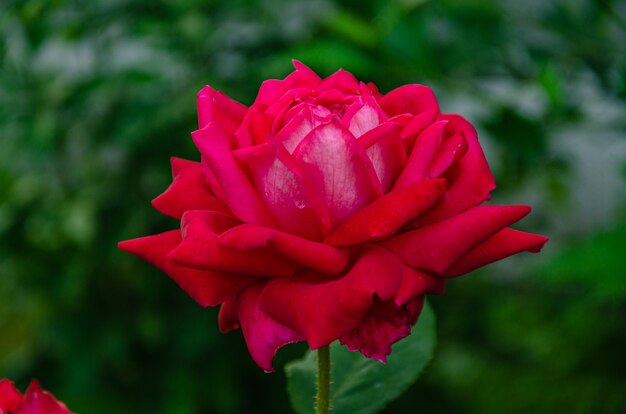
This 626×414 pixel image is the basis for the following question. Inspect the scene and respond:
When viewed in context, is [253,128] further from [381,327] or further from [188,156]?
[188,156]

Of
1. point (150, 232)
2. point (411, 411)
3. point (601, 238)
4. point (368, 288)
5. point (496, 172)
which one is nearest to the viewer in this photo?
point (368, 288)

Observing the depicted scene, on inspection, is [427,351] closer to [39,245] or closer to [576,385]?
[39,245]

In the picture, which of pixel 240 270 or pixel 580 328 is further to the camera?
pixel 580 328

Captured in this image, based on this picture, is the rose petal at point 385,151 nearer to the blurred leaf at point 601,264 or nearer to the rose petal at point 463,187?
the rose petal at point 463,187

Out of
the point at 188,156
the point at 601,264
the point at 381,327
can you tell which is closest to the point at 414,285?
the point at 381,327

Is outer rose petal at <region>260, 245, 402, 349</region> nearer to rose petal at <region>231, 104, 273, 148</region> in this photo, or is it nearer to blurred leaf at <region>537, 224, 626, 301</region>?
rose petal at <region>231, 104, 273, 148</region>

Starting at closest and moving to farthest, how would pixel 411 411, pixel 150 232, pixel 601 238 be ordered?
pixel 601 238, pixel 150 232, pixel 411 411

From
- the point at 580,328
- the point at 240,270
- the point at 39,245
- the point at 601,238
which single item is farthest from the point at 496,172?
the point at 240,270

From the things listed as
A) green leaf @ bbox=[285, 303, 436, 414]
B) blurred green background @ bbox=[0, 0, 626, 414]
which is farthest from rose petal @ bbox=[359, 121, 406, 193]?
blurred green background @ bbox=[0, 0, 626, 414]

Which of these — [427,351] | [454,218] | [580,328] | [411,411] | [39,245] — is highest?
[454,218]
